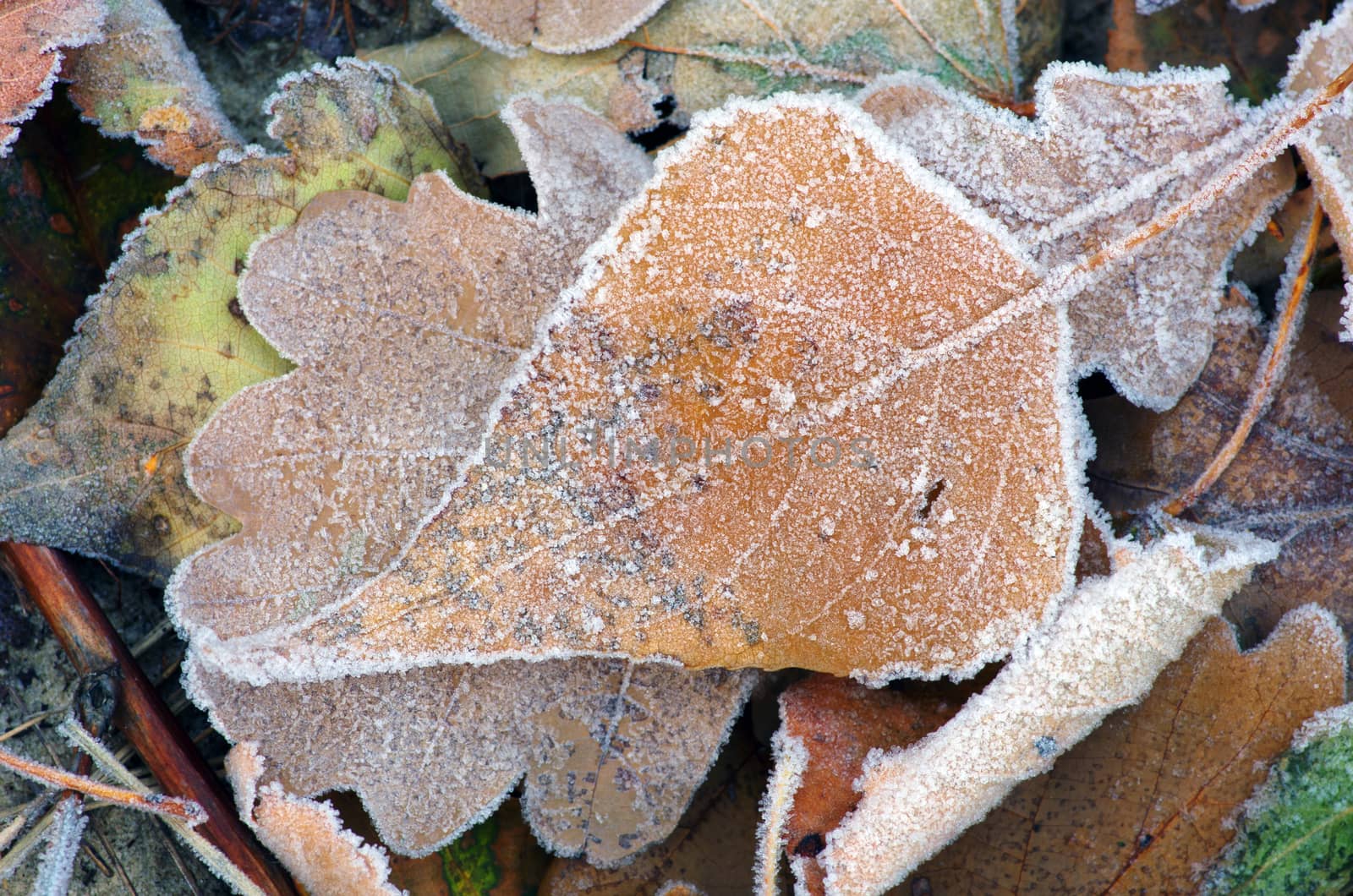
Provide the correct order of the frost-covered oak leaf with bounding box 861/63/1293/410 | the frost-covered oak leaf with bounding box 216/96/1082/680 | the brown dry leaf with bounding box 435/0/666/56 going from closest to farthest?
the frost-covered oak leaf with bounding box 216/96/1082/680
the frost-covered oak leaf with bounding box 861/63/1293/410
the brown dry leaf with bounding box 435/0/666/56

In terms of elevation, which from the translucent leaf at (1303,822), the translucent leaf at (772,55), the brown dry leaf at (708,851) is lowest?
the brown dry leaf at (708,851)

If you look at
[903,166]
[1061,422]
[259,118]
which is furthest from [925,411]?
[259,118]

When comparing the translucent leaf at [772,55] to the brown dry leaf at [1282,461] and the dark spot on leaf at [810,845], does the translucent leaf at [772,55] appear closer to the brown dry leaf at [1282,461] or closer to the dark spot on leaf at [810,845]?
the brown dry leaf at [1282,461]

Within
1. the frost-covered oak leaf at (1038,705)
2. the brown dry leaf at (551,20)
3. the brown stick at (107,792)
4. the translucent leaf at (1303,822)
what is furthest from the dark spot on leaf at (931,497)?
the brown stick at (107,792)

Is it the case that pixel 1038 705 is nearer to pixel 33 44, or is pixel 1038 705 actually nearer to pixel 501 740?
pixel 501 740

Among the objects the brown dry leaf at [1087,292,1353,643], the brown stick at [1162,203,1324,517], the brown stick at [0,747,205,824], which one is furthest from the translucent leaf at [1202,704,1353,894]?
the brown stick at [0,747,205,824]

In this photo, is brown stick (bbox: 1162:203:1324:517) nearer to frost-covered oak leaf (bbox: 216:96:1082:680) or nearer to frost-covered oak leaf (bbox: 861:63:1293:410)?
frost-covered oak leaf (bbox: 861:63:1293:410)
